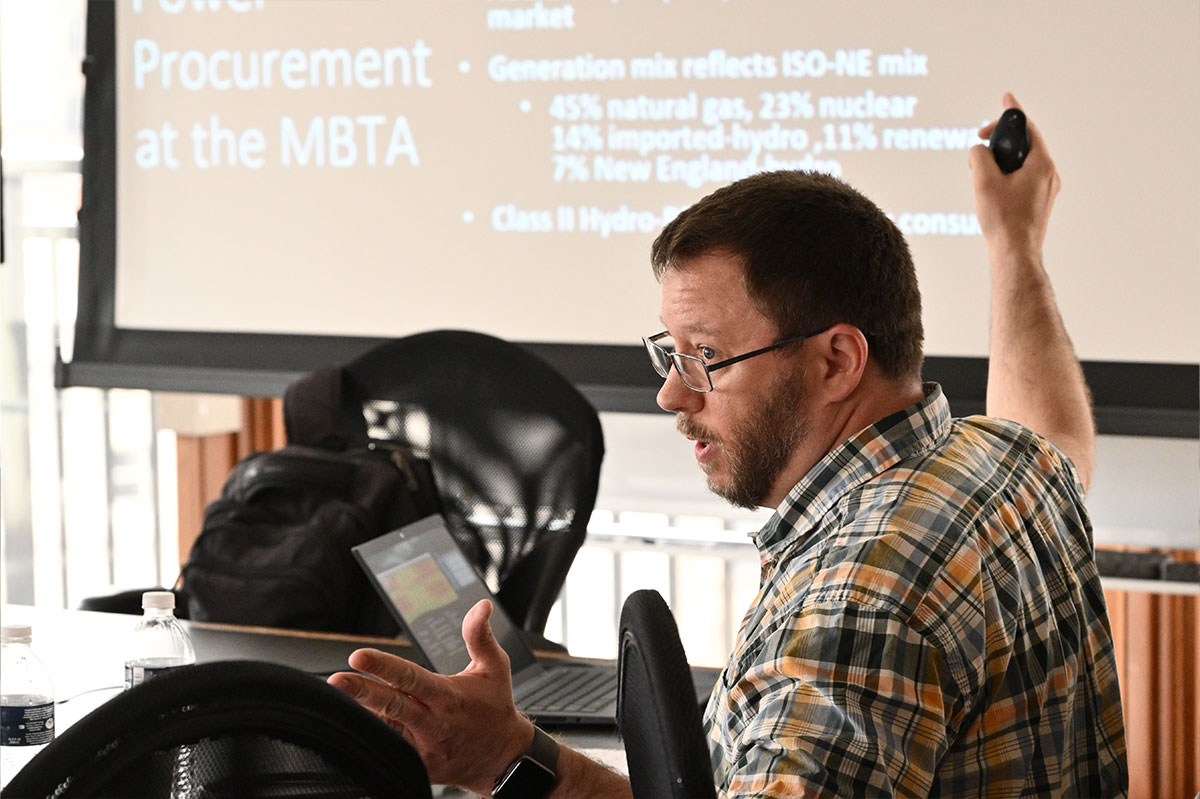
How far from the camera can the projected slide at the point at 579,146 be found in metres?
2.65

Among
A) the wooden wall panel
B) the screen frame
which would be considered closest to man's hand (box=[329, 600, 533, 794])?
the screen frame


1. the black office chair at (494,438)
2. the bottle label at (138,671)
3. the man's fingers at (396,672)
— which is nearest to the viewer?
the man's fingers at (396,672)

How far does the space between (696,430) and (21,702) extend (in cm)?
84

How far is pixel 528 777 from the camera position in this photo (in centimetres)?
130

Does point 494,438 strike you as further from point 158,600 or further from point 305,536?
point 158,600

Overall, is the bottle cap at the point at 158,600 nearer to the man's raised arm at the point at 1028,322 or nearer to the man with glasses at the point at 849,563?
the man with glasses at the point at 849,563

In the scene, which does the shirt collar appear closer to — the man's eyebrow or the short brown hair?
the short brown hair

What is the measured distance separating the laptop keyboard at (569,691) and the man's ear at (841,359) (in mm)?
591

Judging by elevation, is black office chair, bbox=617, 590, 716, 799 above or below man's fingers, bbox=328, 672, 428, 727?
above

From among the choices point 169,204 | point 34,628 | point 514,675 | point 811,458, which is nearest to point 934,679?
point 811,458

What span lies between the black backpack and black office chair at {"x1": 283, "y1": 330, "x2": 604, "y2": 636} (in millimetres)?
60

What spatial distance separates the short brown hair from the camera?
128 centimetres

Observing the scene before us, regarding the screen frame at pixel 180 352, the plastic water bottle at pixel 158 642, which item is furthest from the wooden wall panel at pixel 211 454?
the plastic water bottle at pixel 158 642

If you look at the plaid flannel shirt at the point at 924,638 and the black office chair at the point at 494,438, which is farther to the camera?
the black office chair at the point at 494,438
